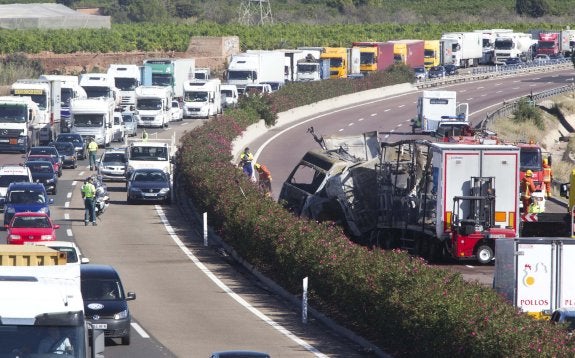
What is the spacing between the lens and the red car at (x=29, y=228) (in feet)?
121

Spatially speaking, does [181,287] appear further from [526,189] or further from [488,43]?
[488,43]

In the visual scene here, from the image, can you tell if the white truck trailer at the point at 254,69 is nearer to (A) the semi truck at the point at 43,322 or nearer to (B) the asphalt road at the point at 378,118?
(B) the asphalt road at the point at 378,118

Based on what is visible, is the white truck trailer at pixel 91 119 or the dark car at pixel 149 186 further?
the white truck trailer at pixel 91 119

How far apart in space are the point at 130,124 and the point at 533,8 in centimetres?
12251

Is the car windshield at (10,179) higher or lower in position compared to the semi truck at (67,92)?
lower

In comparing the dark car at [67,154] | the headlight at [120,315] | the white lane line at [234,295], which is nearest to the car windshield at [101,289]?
the headlight at [120,315]

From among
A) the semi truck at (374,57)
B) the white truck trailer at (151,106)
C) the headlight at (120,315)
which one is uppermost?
the semi truck at (374,57)

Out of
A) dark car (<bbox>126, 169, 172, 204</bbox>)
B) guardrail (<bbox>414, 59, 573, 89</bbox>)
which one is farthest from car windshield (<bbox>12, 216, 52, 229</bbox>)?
guardrail (<bbox>414, 59, 573, 89</bbox>)

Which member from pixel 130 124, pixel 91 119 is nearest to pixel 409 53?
pixel 130 124

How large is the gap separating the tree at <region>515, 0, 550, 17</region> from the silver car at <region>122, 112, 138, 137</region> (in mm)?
120876

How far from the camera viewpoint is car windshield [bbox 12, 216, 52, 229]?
3750 cm

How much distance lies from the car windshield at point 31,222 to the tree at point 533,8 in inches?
6119

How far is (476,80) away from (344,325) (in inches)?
3469

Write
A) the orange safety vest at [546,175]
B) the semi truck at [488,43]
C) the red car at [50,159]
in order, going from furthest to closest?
1. the semi truck at [488,43]
2. the red car at [50,159]
3. the orange safety vest at [546,175]
